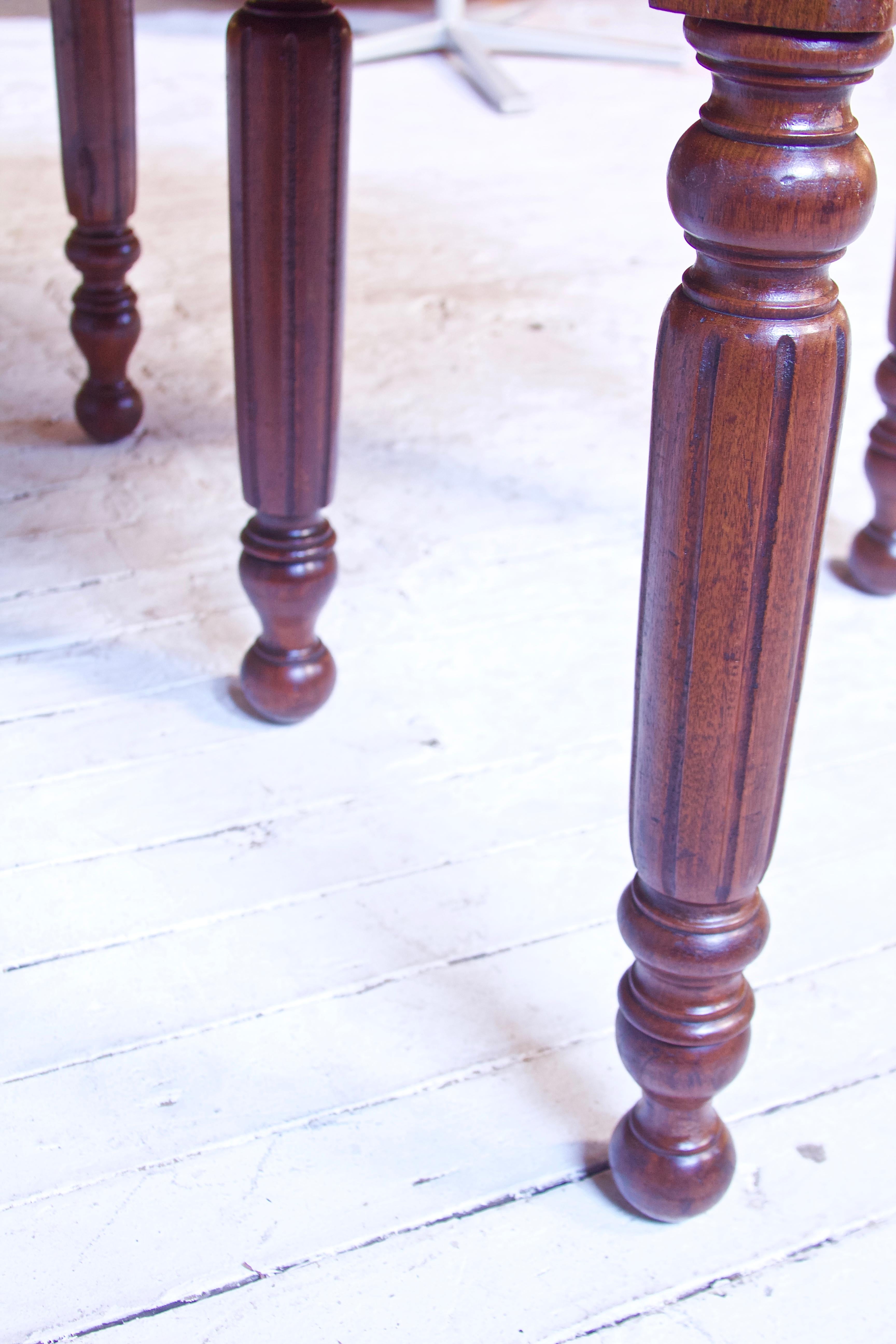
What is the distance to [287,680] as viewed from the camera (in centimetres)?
99

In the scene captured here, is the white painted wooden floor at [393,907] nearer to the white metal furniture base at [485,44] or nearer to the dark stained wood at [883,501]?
the dark stained wood at [883,501]

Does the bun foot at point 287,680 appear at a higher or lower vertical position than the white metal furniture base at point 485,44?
higher

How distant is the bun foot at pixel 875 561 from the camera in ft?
3.90

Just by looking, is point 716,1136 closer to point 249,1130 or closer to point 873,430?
point 249,1130

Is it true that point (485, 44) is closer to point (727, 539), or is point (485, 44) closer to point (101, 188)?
point (101, 188)

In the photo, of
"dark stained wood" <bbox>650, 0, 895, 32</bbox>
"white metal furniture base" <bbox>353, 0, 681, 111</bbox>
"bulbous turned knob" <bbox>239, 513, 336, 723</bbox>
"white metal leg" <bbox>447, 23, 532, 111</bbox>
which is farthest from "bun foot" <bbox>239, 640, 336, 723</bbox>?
"white metal furniture base" <bbox>353, 0, 681, 111</bbox>

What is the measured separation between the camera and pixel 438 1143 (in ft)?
2.29

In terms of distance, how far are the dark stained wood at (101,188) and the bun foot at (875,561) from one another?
2.33 ft

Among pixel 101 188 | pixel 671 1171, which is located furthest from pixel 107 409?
pixel 671 1171

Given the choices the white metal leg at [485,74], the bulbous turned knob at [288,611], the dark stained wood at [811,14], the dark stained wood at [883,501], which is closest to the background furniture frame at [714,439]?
the dark stained wood at [811,14]

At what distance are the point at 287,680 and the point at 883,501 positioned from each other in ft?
1.76

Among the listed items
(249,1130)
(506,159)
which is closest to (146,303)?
(506,159)

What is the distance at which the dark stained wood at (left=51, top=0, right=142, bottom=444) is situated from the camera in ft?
3.82

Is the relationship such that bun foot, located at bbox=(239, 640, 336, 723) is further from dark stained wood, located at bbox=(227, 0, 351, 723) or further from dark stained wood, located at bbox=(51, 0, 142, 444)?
dark stained wood, located at bbox=(51, 0, 142, 444)
